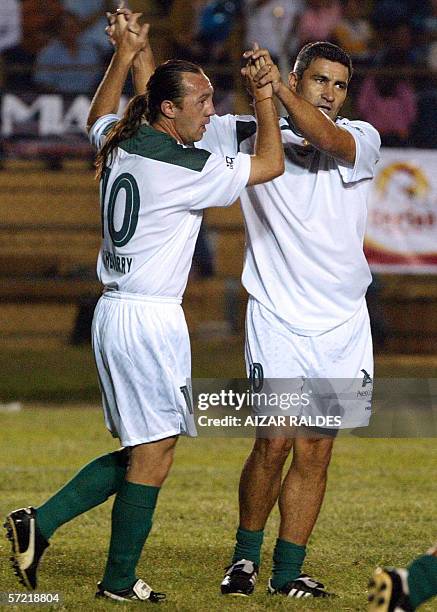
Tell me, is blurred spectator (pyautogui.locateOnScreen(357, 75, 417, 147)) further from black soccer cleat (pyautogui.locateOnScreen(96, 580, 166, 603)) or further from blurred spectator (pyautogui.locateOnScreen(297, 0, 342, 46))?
black soccer cleat (pyautogui.locateOnScreen(96, 580, 166, 603))

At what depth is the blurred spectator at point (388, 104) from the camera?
14.7 metres

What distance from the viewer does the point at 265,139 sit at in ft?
16.7

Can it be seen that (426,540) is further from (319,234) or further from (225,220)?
(225,220)

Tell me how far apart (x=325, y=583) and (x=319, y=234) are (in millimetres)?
1545

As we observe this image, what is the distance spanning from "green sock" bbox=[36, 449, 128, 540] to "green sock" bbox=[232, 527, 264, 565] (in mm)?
602

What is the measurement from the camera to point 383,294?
14.8 metres

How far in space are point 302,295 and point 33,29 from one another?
1115cm

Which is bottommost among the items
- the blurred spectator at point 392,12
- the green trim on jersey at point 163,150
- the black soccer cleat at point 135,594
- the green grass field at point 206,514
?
the green grass field at point 206,514

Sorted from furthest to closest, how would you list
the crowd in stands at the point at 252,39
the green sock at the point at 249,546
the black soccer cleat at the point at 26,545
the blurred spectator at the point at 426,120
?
the crowd in stands at the point at 252,39, the blurred spectator at the point at 426,120, the green sock at the point at 249,546, the black soccer cleat at the point at 26,545

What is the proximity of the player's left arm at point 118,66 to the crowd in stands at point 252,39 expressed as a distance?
905cm

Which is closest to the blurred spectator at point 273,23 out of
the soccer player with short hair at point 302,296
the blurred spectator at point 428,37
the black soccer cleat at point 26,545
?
the blurred spectator at point 428,37

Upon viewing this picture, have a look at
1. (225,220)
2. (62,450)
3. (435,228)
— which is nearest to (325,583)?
(62,450)

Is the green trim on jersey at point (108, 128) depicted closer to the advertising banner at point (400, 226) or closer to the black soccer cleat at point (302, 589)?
the black soccer cleat at point (302, 589)

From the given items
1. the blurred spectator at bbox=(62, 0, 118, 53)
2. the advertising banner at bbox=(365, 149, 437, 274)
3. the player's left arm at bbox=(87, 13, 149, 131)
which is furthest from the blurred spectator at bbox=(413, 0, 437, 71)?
the player's left arm at bbox=(87, 13, 149, 131)
